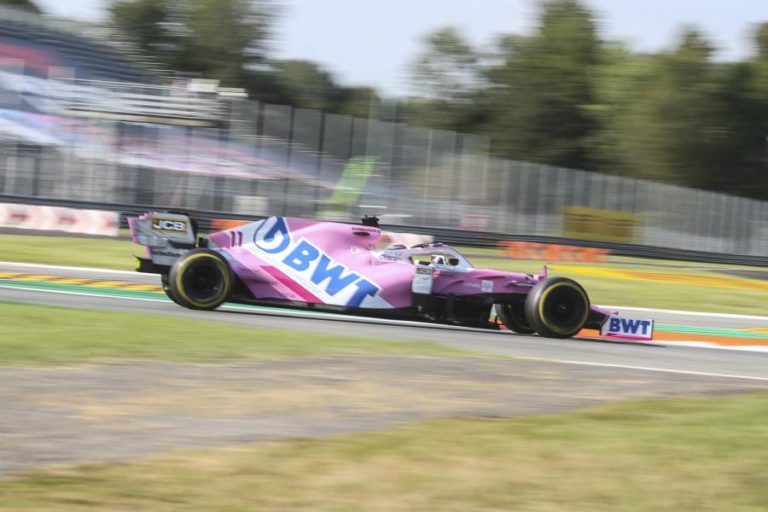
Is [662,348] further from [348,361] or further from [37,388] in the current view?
[37,388]

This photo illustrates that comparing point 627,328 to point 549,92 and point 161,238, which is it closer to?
point 161,238

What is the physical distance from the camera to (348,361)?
8.40m

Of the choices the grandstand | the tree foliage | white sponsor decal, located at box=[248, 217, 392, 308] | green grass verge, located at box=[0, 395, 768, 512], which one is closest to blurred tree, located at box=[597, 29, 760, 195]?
the tree foliage

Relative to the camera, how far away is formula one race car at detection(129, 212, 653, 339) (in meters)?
11.3

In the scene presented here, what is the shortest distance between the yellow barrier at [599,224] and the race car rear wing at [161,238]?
21.5 metres

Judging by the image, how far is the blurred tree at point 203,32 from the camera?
67750 millimetres

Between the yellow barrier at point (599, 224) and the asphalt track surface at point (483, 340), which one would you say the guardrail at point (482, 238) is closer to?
the yellow barrier at point (599, 224)

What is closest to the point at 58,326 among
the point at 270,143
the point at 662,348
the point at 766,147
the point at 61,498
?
the point at 61,498

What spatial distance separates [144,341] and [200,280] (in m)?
2.88

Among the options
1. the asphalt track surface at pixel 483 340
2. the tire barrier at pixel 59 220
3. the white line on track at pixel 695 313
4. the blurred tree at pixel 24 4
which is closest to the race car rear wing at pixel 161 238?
the asphalt track surface at pixel 483 340

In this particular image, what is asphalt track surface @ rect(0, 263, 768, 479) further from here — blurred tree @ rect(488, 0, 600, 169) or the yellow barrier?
blurred tree @ rect(488, 0, 600, 169)

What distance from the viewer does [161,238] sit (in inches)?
458

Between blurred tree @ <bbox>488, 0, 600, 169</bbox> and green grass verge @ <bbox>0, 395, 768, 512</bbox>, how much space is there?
182ft

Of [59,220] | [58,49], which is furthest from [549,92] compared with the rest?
[59,220]
